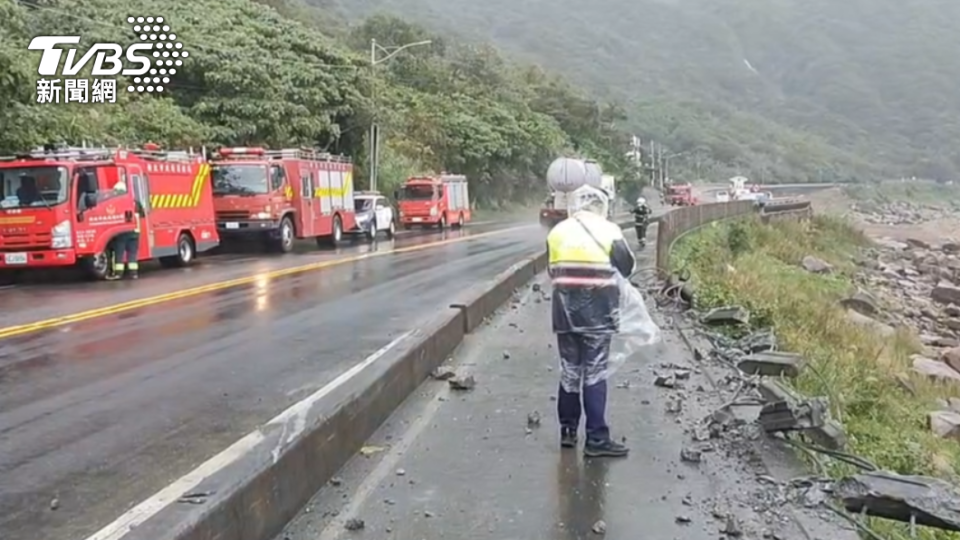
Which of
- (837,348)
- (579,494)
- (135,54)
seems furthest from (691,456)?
(135,54)

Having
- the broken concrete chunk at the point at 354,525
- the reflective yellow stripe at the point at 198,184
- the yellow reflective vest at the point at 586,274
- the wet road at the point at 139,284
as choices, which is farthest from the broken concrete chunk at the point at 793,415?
the reflective yellow stripe at the point at 198,184

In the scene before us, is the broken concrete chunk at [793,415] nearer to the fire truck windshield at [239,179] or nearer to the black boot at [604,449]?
the black boot at [604,449]

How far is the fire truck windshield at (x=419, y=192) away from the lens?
44.3 m

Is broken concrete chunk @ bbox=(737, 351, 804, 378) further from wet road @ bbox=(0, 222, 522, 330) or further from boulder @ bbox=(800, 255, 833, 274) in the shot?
boulder @ bbox=(800, 255, 833, 274)

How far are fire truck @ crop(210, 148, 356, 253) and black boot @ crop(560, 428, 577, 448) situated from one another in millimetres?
23135

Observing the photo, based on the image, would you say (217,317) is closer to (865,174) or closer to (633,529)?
(633,529)

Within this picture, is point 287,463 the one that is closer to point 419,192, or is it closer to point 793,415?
point 793,415

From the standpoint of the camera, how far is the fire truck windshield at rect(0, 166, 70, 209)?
2083 cm

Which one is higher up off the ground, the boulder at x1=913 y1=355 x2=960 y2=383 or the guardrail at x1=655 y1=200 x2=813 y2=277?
the guardrail at x1=655 y1=200 x2=813 y2=277

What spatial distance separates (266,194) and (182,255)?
16.8ft

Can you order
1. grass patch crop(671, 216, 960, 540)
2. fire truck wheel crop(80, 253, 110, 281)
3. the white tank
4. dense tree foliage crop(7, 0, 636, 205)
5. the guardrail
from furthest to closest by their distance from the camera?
dense tree foliage crop(7, 0, 636, 205)
the guardrail
fire truck wheel crop(80, 253, 110, 281)
the white tank
grass patch crop(671, 216, 960, 540)

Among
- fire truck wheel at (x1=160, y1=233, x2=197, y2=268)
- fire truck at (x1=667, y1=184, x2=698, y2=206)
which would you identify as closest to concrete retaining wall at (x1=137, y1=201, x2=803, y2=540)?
fire truck wheel at (x1=160, y1=233, x2=197, y2=268)

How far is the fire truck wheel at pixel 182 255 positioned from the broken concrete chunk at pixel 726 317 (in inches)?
574

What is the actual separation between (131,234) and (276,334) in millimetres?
10183
